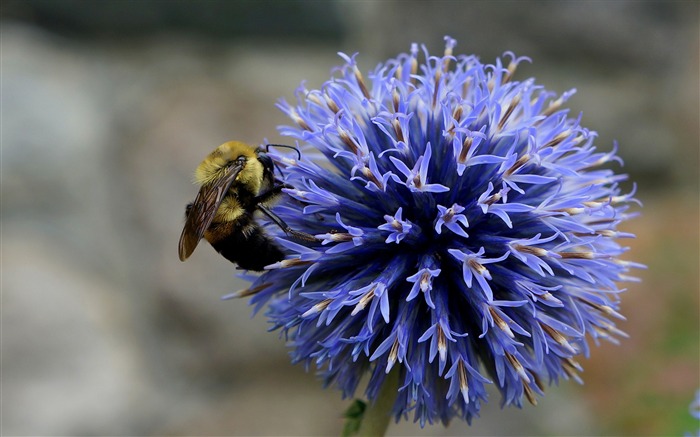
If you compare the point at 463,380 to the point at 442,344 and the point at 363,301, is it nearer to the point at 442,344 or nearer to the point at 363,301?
the point at 442,344

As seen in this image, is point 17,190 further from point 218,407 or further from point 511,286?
point 511,286

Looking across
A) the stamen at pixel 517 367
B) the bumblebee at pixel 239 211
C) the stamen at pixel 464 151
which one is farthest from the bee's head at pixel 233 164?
the stamen at pixel 517 367

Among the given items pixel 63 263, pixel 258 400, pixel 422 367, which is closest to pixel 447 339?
pixel 422 367

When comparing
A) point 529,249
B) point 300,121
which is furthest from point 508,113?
point 300,121

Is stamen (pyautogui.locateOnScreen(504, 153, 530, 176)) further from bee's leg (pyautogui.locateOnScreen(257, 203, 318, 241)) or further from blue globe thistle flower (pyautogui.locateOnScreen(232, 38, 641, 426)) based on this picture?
bee's leg (pyautogui.locateOnScreen(257, 203, 318, 241))

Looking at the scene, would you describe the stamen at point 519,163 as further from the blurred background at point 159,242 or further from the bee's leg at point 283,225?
the blurred background at point 159,242

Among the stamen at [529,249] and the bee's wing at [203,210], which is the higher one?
the stamen at [529,249]
